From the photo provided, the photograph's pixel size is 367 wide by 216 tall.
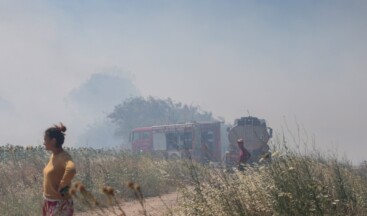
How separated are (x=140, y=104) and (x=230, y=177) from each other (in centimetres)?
6157

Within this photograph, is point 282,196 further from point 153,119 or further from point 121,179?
point 153,119

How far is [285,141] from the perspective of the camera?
5.42 metres

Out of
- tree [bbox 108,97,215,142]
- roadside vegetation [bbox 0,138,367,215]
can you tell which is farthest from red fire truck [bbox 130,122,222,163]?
tree [bbox 108,97,215,142]

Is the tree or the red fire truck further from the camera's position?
the tree

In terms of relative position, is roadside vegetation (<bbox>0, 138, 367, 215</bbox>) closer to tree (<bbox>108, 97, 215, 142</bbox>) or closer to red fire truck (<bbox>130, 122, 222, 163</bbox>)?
red fire truck (<bbox>130, 122, 222, 163</bbox>)

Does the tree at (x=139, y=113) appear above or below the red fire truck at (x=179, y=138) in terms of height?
above

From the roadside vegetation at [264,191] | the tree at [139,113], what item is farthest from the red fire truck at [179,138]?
the tree at [139,113]

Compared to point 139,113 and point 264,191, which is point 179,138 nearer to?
point 264,191

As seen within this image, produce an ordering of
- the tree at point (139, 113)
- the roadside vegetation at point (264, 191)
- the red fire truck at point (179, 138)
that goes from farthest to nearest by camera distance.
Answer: the tree at point (139, 113)
the red fire truck at point (179, 138)
the roadside vegetation at point (264, 191)

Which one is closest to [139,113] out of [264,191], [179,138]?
[179,138]

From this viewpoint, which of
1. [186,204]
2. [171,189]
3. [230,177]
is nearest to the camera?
[186,204]

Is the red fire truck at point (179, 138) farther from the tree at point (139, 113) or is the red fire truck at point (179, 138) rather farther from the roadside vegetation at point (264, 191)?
the tree at point (139, 113)

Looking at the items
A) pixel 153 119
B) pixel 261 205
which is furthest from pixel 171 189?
pixel 153 119

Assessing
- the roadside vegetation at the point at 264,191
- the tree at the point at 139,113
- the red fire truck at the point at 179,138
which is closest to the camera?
the roadside vegetation at the point at 264,191
